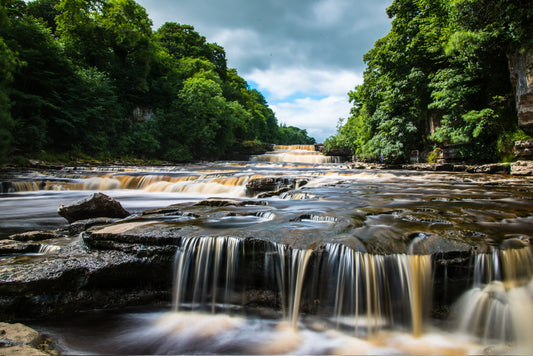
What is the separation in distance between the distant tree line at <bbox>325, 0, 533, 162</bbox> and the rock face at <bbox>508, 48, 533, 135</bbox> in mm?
368

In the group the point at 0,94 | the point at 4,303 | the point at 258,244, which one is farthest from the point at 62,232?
the point at 0,94

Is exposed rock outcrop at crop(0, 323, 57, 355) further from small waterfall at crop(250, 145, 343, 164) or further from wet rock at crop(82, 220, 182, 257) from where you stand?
small waterfall at crop(250, 145, 343, 164)

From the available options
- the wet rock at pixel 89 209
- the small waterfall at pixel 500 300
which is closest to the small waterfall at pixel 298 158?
the wet rock at pixel 89 209

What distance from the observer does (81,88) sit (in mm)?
20875

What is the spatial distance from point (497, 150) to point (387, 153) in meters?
5.65

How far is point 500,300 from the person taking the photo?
2688mm

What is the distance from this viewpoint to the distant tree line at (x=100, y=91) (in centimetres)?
→ 1766

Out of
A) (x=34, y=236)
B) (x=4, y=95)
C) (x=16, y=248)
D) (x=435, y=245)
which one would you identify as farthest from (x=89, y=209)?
(x=4, y=95)

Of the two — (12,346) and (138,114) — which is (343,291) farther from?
(138,114)

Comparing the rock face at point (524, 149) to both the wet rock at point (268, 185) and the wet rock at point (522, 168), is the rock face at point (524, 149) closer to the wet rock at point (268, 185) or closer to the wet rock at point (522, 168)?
the wet rock at point (522, 168)

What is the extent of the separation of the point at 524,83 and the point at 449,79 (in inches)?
155

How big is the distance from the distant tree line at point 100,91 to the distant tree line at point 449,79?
57.8 ft

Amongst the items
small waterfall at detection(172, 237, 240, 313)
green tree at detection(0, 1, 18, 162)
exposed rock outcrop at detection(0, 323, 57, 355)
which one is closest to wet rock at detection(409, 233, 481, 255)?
small waterfall at detection(172, 237, 240, 313)

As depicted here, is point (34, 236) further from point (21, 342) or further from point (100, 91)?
point (100, 91)
